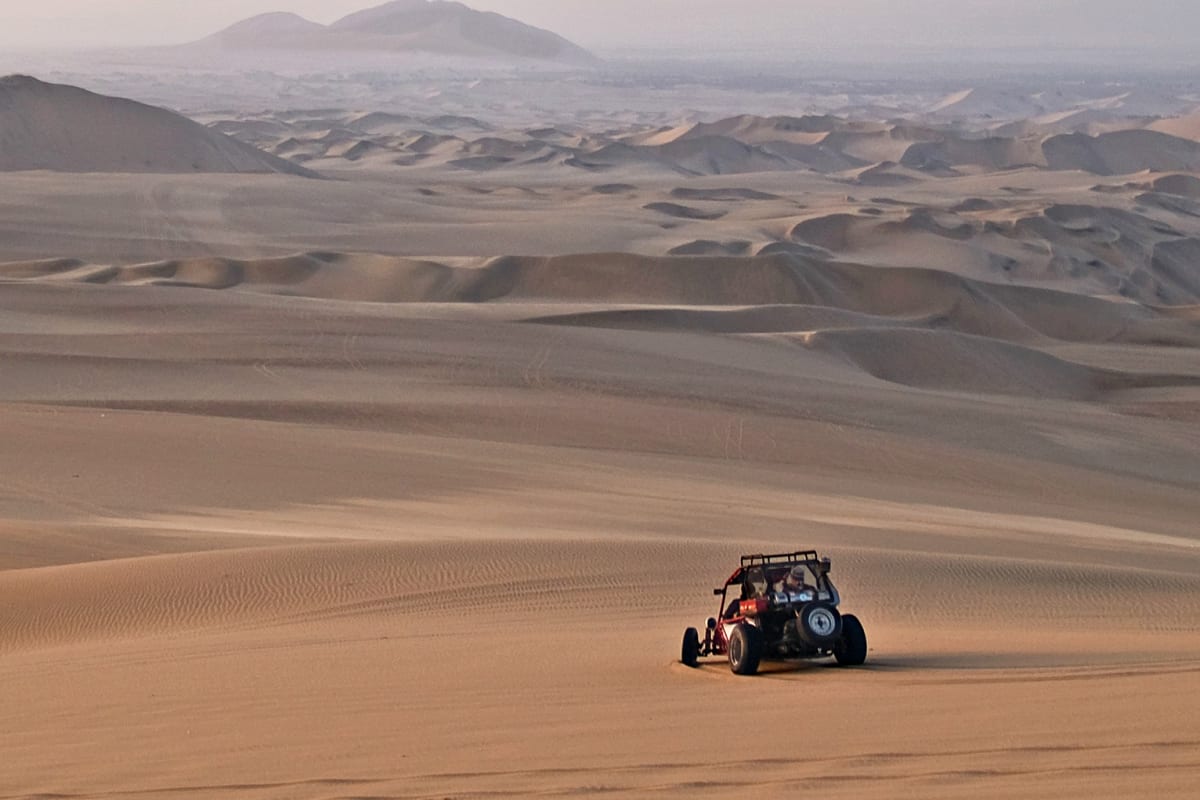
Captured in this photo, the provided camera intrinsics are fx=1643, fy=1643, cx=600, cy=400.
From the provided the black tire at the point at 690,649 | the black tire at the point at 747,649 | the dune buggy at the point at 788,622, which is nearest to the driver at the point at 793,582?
the dune buggy at the point at 788,622

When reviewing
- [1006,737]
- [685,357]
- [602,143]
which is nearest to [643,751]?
[1006,737]

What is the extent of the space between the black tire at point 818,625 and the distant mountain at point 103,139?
5482cm

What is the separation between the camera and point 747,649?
661cm

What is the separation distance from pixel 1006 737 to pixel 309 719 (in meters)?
2.42

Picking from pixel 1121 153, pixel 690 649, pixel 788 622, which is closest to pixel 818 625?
pixel 788 622

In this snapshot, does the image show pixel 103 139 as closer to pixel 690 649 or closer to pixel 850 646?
pixel 690 649

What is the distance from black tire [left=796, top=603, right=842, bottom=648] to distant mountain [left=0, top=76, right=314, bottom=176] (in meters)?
54.8

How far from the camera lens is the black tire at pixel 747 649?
6.59 meters

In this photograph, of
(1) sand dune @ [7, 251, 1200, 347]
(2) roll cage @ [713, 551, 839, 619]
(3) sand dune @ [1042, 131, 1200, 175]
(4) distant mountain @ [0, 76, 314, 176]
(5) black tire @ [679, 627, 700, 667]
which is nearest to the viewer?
(2) roll cage @ [713, 551, 839, 619]

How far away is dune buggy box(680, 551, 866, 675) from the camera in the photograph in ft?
21.6

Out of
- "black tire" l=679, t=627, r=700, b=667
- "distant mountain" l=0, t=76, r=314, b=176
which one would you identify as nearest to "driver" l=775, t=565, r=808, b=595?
"black tire" l=679, t=627, r=700, b=667

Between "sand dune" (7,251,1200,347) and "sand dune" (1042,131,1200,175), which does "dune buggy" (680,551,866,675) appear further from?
"sand dune" (1042,131,1200,175)

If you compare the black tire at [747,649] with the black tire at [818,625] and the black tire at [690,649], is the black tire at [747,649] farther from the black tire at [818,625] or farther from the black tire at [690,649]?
the black tire at [690,649]

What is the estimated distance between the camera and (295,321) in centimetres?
2242
